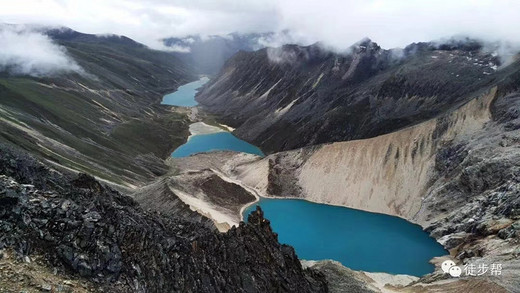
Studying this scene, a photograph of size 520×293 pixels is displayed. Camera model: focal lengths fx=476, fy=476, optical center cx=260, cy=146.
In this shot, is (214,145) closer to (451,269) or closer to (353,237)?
(353,237)

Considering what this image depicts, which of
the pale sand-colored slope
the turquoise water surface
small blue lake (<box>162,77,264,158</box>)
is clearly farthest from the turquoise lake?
the turquoise water surface

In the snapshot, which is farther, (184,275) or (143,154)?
(143,154)

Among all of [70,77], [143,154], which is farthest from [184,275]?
[70,77]

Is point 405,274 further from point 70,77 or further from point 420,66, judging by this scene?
point 70,77

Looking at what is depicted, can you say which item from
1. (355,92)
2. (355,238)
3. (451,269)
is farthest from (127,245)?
(355,92)

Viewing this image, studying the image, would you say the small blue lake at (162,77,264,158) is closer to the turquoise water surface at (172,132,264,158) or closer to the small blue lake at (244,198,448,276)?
the turquoise water surface at (172,132,264,158)

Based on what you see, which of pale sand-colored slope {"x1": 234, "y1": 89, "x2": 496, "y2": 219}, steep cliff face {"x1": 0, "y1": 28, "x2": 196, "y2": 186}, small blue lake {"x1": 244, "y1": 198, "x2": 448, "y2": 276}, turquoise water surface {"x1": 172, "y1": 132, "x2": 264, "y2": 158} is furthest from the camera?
turquoise water surface {"x1": 172, "y1": 132, "x2": 264, "y2": 158}

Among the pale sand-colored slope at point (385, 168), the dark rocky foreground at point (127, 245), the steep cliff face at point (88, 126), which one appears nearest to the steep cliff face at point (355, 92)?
the pale sand-colored slope at point (385, 168)
